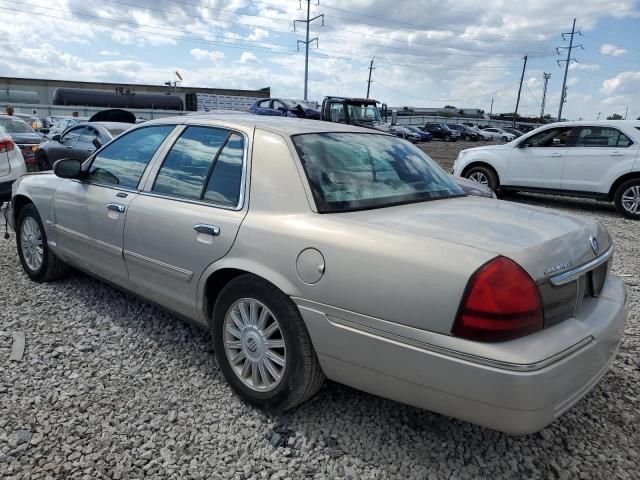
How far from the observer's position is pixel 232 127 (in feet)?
9.93

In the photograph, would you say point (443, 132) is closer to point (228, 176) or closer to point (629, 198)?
point (629, 198)

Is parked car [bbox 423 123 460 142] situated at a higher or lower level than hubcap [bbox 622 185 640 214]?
higher

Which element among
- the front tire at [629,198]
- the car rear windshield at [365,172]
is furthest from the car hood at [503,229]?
the front tire at [629,198]

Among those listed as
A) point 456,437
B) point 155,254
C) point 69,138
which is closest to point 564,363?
point 456,437

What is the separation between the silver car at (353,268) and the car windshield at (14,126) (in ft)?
34.3

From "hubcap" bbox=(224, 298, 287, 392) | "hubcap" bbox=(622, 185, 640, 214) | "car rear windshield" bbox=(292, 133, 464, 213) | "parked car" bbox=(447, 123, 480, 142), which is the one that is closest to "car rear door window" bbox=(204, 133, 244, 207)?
"car rear windshield" bbox=(292, 133, 464, 213)

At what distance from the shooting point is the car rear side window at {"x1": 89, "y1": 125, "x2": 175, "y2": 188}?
3.46 metres

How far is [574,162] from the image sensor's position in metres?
9.13

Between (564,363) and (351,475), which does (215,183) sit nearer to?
(351,475)

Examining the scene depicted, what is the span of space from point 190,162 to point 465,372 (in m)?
2.06

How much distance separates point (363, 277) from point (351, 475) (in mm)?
901

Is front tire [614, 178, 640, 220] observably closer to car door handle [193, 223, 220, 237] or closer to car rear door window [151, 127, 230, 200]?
car rear door window [151, 127, 230, 200]

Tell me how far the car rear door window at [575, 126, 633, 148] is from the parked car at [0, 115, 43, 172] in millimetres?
10987

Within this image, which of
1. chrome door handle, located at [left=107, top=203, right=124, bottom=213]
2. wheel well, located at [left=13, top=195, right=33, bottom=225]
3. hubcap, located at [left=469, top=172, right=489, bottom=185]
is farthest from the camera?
hubcap, located at [left=469, top=172, right=489, bottom=185]
